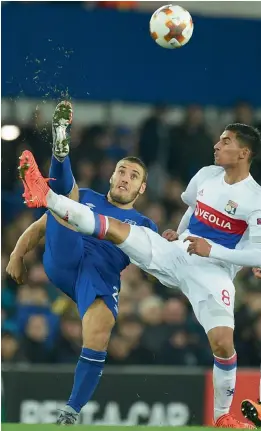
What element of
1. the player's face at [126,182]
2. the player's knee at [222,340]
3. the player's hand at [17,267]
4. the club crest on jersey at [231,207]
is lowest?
the player's knee at [222,340]

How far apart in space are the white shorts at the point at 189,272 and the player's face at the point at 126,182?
0.40 m

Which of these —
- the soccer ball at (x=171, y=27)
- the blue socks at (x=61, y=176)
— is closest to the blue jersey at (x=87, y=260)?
the blue socks at (x=61, y=176)

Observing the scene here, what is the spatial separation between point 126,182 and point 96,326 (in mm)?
1121

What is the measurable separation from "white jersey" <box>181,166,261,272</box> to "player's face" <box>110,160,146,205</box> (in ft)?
1.51

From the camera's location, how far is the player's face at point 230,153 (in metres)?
9.30

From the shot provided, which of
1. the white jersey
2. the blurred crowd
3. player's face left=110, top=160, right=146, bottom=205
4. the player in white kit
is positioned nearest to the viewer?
the player in white kit

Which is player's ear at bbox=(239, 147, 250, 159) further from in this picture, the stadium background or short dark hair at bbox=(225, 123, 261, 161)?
the stadium background

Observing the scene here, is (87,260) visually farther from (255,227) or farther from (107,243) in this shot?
(255,227)

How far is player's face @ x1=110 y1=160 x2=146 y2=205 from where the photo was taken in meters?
9.40

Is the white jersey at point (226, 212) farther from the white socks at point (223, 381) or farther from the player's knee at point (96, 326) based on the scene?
the player's knee at point (96, 326)

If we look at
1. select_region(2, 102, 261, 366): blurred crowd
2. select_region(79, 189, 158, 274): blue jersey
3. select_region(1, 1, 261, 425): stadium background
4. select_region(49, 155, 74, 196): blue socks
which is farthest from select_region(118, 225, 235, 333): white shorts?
select_region(2, 102, 261, 366): blurred crowd

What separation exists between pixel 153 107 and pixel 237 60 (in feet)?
4.59

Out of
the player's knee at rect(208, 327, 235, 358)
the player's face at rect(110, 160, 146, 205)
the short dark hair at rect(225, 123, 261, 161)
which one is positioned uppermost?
the short dark hair at rect(225, 123, 261, 161)

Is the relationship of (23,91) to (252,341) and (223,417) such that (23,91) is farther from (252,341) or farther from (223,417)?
(252,341)
